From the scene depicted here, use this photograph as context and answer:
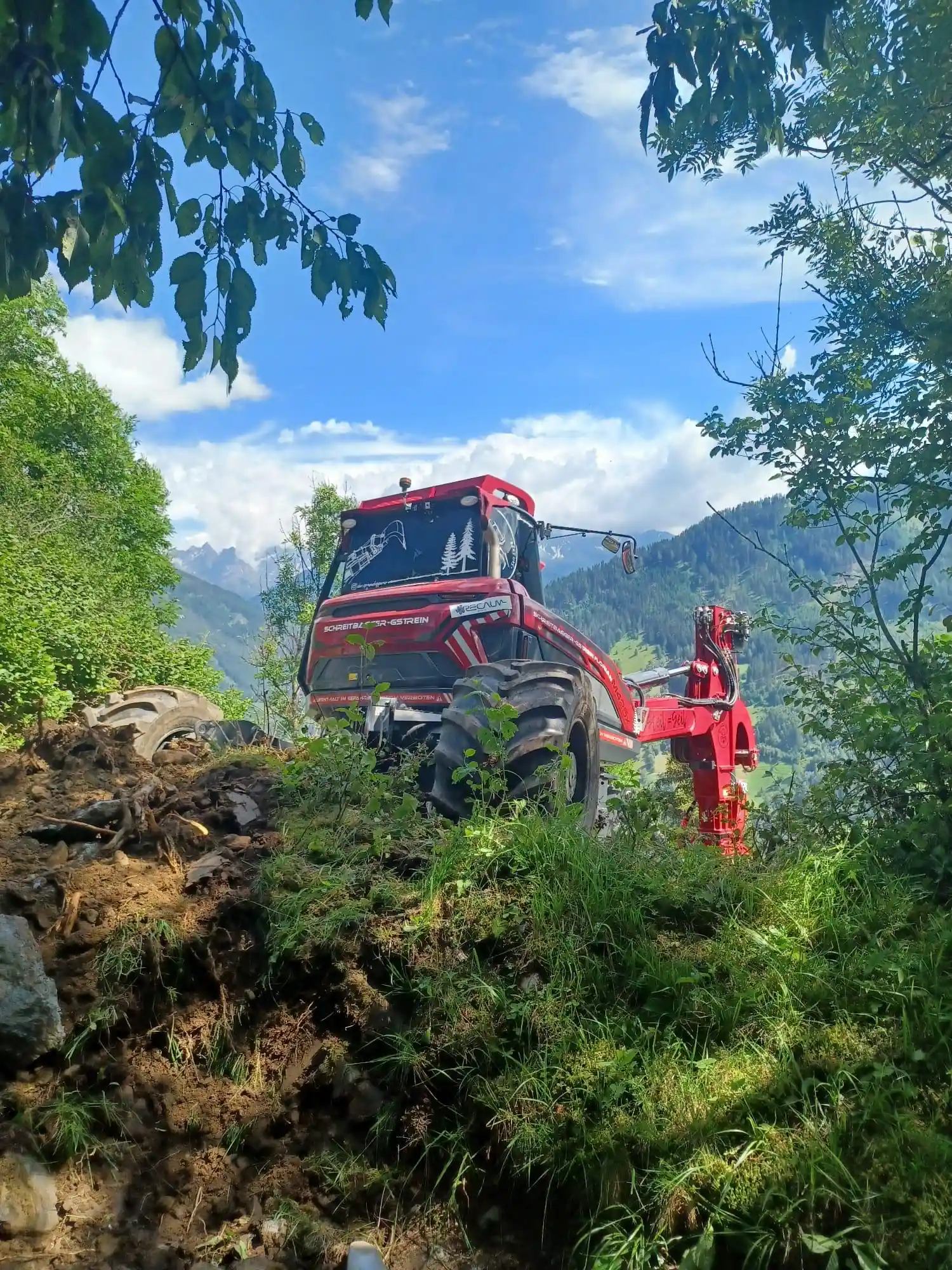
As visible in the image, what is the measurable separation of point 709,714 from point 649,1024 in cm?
527

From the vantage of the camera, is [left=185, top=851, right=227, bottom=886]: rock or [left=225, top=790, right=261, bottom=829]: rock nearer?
[left=185, top=851, right=227, bottom=886]: rock

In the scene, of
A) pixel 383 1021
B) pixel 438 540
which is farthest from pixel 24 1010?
pixel 438 540

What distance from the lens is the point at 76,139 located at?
2.12m

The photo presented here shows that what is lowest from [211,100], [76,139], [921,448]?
[921,448]

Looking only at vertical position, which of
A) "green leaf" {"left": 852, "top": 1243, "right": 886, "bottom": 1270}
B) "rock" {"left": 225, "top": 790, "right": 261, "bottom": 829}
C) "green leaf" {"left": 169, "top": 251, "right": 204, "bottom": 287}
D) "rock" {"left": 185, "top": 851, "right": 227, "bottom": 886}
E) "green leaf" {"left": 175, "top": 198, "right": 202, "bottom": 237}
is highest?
"green leaf" {"left": 175, "top": 198, "right": 202, "bottom": 237}

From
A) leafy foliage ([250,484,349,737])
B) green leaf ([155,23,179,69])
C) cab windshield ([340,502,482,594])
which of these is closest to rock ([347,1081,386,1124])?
green leaf ([155,23,179,69])

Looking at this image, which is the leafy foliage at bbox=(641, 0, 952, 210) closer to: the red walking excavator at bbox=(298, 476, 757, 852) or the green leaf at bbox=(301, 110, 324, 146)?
the green leaf at bbox=(301, 110, 324, 146)

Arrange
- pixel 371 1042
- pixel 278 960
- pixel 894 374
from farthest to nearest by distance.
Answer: pixel 894 374 < pixel 278 960 < pixel 371 1042

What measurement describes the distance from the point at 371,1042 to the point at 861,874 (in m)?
1.99

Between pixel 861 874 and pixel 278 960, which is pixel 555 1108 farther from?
pixel 861 874

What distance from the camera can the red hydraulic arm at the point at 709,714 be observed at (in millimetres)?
7418

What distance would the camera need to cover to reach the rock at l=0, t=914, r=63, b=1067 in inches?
113

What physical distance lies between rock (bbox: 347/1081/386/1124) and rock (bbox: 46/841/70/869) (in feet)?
4.91

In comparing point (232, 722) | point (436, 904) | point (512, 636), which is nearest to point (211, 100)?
point (436, 904)
